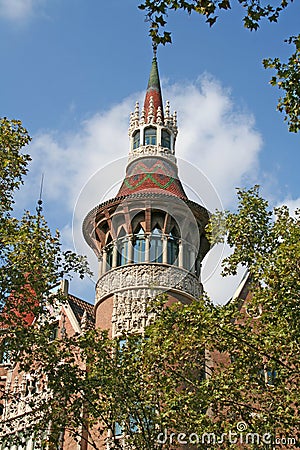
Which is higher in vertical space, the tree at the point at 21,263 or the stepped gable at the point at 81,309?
the stepped gable at the point at 81,309

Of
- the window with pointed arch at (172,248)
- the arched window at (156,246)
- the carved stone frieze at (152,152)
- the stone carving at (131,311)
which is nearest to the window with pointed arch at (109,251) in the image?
the arched window at (156,246)

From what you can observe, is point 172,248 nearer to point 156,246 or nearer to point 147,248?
point 156,246

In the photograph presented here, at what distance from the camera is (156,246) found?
2580 cm

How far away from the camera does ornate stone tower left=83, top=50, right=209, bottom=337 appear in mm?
24744

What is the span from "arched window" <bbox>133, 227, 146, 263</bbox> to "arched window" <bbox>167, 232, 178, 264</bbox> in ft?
3.23

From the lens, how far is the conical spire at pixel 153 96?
3018cm

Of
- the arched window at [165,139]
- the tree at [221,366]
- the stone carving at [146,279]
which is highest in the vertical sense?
the arched window at [165,139]

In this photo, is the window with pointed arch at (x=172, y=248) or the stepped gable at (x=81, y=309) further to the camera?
the stepped gable at (x=81, y=309)

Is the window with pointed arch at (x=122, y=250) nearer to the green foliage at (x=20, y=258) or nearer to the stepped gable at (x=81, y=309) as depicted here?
the stepped gable at (x=81, y=309)

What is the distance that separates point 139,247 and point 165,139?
5.87 metres

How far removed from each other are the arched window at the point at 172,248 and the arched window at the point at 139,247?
984 mm

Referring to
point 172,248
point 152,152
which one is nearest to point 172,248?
point 172,248

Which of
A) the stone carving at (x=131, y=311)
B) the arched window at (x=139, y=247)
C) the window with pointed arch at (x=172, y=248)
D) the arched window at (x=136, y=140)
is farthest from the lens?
the arched window at (x=136, y=140)

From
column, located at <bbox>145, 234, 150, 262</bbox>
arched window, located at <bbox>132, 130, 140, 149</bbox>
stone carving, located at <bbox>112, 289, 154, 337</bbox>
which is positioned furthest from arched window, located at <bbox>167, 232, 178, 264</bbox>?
arched window, located at <bbox>132, 130, 140, 149</bbox>
